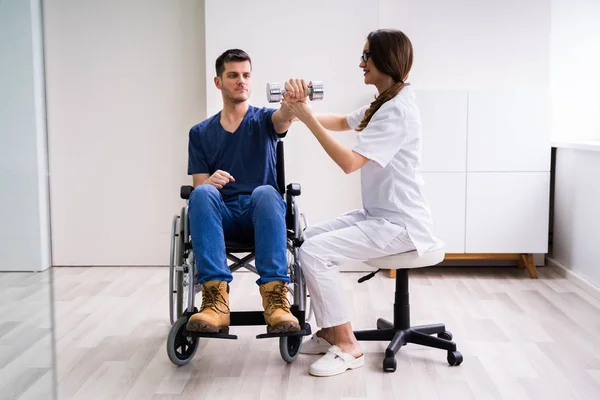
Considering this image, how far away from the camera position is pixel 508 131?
4086 millimetres

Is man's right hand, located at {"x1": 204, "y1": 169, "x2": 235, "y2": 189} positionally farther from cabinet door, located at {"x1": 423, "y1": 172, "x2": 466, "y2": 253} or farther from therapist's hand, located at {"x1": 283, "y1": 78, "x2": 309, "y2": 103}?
cabinet door, located at {"x1": 423, "y1": 172, "x2": 466, "y2": 253}

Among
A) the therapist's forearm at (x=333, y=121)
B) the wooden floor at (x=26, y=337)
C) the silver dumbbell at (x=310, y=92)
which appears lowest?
the wooden floor at (x=26, y=337)

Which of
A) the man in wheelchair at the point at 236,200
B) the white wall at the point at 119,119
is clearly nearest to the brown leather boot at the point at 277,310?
the man in wheelchair at the point at 236,200

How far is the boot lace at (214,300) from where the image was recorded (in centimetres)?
257

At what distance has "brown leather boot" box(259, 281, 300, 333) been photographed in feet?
8.21

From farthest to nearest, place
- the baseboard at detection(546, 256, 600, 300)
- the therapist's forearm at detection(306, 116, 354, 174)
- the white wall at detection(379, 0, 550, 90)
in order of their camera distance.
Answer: the white wall at detection(379, 0, 550, 90), the baseboard at detection(546, 256, 600, 300), the therapist's forearm at detection(306, 116, 354, 174)

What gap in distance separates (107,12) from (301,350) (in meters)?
2.49

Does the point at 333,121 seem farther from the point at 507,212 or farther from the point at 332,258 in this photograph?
the point at 507,212

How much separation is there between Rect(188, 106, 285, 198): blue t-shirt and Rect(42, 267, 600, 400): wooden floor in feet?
2.15

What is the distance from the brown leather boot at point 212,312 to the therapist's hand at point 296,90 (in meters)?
0.70

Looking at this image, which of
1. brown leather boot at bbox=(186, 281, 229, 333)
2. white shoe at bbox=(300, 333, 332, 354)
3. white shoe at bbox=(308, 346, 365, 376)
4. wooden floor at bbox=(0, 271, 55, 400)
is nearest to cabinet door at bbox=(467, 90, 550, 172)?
white shoe at bbox=(300, 333, 332, 354)

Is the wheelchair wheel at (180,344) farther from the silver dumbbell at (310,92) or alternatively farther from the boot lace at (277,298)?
the silver dumbbell at (310,92)

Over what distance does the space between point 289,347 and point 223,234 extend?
480mm

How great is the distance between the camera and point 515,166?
4117mm
